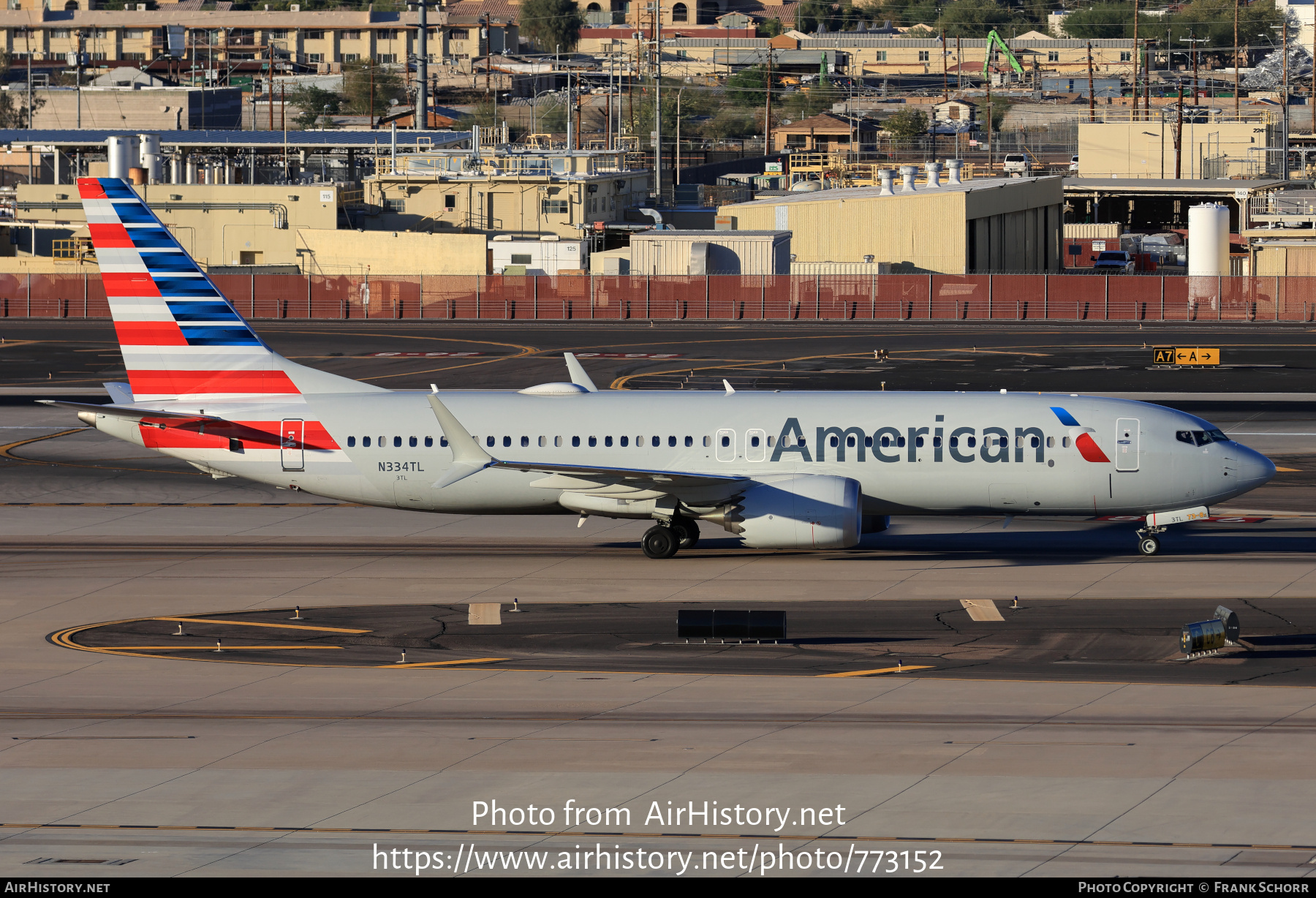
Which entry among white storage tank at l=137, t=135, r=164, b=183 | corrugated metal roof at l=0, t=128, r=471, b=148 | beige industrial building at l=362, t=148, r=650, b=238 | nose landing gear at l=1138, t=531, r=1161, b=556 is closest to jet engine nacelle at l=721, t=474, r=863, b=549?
nose landing gear at l=1138, t=531, r=1161, b=556

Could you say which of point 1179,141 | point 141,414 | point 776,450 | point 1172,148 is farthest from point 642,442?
point 1172,148

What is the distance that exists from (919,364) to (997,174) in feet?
315

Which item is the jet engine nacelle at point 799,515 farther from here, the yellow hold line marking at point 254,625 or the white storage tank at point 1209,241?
the white storage tank at point 1209,241

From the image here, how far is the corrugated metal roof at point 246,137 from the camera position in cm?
14388

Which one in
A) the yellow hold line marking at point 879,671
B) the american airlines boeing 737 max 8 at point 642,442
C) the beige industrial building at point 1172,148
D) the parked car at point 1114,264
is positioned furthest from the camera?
the beige industrial building at point 1172,148

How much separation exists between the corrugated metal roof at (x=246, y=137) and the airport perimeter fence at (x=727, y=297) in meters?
38.5

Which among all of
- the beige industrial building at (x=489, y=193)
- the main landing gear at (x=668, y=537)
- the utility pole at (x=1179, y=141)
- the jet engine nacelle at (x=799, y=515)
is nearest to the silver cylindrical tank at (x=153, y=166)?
the beige industrial building at (x=489, y=193)

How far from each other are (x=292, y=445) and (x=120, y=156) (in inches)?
3513

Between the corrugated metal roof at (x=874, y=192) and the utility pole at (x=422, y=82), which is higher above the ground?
the utility pole at (x=422, y=82)

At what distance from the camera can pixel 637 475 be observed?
39.3 meters

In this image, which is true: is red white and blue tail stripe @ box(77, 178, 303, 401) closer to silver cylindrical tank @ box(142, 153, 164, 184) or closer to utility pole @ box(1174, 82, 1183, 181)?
silver cylindrical tank @ box(142, 153, 164, 184)

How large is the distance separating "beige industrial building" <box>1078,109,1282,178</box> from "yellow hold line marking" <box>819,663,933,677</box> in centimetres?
13646

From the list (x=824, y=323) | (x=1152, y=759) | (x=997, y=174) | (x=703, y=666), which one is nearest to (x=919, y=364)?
(x=824, y=323)

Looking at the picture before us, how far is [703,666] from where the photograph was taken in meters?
31.7
